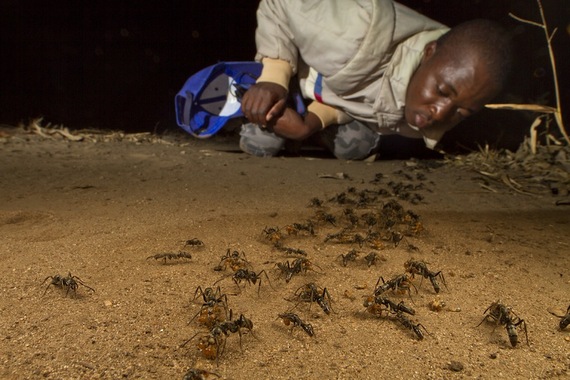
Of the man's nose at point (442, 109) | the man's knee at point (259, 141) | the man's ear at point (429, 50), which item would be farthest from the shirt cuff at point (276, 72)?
the man's nose at point (442, 109)

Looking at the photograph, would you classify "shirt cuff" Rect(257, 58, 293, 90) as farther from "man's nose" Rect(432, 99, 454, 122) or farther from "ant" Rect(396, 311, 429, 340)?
"ant" Rect(396, 311, 429, 340)

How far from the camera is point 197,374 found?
5.80 feet

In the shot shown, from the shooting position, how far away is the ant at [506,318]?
6.90 ft

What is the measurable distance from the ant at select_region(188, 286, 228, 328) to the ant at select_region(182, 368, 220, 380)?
1.06 ft

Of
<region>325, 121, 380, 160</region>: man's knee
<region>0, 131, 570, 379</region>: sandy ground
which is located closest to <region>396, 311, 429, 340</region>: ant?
<region>0, 131, 570, 379</region>: sandy ground

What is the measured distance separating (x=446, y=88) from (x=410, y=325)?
9.92 ft

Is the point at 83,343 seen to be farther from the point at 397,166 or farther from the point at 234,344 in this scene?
the point at 397,166

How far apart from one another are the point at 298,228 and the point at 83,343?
159 centimetres

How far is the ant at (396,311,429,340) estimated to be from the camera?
215 centimetres

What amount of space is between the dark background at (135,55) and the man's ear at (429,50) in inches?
90.3

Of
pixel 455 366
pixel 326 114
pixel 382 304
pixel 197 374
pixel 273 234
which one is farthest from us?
pixel 326 114

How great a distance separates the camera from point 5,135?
626cm

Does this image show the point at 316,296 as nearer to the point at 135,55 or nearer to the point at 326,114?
the point at 326,114

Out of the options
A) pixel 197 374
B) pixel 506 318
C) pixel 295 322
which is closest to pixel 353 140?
pixel 506 318
